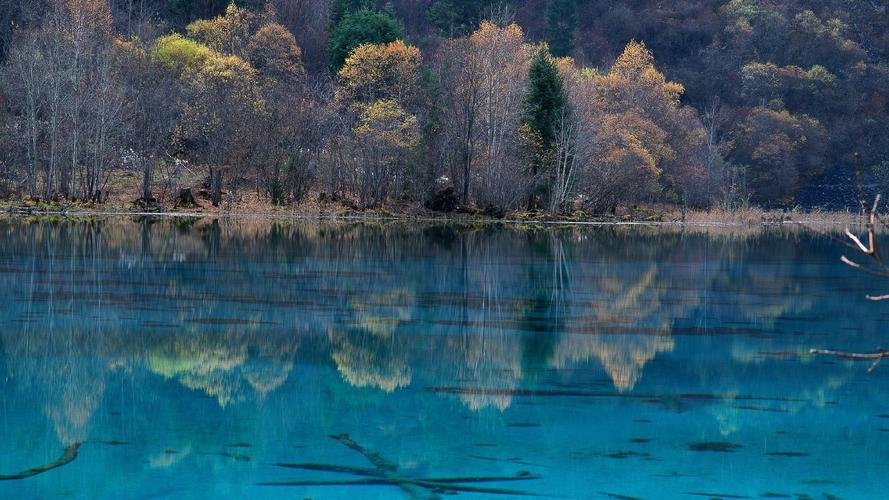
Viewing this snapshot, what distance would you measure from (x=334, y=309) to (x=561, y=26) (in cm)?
8192

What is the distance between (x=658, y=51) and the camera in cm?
10412

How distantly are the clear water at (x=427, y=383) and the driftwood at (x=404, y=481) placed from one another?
3 centimetres

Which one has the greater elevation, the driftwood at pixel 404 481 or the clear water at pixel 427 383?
the clear water at pixel 427 383

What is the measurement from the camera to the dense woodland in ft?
178

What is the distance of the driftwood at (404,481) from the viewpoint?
8.92m

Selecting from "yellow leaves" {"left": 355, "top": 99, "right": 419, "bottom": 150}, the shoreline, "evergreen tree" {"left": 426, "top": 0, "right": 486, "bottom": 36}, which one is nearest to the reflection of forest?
the shoreline

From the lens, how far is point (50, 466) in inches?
369

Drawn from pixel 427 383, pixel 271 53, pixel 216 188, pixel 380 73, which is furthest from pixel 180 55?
pixel 427 383

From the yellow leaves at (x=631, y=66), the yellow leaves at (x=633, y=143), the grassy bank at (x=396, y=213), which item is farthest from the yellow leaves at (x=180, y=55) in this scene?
the yellow leaves at (x=631, y=66)

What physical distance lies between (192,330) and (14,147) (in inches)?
1583

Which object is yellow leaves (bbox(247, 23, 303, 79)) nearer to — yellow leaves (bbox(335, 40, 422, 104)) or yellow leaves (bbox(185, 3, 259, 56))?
yellow leaves (bbox(185, 3, 259, 56))

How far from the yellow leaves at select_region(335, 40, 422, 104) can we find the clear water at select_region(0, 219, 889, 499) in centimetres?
3989

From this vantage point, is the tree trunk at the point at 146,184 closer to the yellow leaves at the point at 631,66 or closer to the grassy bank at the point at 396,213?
the grassy bank at the point at 396,213

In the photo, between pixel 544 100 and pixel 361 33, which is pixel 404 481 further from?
pixel 361 33
